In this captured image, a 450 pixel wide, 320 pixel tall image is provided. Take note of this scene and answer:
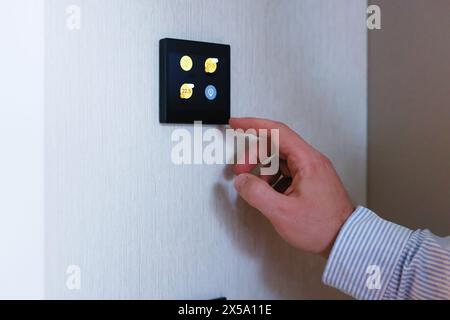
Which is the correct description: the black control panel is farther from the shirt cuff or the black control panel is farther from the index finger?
the shirt cuff

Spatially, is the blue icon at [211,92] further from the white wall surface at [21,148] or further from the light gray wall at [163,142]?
the white wall surface at [21,148]

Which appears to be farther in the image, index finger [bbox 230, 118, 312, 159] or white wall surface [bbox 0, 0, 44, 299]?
index finger [bbox 230, 118, 312, 159]

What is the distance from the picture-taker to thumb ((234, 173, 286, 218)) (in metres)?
0.62

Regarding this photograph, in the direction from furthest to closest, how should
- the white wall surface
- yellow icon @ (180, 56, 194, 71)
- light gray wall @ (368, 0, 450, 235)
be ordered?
light gray wall @ (368, 0, 450, 235) → yellow icon @ (180, 56, 194, 71) → the white wall surface

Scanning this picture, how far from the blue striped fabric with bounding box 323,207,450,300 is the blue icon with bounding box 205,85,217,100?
0.26m

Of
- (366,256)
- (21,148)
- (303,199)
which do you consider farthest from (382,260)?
(21,148)

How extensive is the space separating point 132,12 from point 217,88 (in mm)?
155

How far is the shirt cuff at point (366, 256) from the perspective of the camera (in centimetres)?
60

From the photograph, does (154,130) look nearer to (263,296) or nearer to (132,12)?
(132,12)

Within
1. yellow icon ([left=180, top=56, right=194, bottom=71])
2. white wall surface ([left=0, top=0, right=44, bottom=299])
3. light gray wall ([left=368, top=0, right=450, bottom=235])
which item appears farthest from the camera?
light gray wall ([left=368, top=0, right=450, bottom=235])

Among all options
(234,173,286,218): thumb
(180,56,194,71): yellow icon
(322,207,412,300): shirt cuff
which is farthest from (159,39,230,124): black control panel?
(322,207,412,300): shirt cuff

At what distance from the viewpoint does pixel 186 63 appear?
25.5 inches

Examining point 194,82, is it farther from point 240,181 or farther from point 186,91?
point 240,181

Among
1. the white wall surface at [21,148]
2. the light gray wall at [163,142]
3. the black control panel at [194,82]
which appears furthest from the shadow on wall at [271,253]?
the white wall surface at [21,148]
